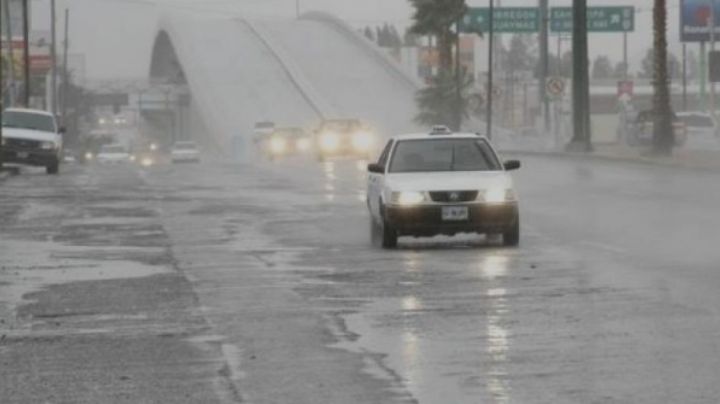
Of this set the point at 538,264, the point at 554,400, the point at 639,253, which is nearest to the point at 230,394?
the point at 554,400

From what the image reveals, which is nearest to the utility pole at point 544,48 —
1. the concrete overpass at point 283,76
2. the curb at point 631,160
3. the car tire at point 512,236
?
the curb at point 631,160

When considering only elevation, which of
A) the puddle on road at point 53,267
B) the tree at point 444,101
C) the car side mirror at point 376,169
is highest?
the tree at point 444,101

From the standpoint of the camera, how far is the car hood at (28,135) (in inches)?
2239

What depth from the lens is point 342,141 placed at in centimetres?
7362

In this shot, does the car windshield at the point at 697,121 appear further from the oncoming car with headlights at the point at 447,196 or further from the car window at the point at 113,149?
the oncoming car with headlights at the point at 447,196

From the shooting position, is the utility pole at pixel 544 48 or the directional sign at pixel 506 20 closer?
the utility pole at pixel 544 48

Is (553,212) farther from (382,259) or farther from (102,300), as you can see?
(102,300)

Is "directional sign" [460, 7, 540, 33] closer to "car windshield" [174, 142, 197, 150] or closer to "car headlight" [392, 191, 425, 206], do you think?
"car windshield" [174, 142, 197, 150]

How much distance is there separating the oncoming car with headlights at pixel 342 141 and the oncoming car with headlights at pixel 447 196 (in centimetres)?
4735

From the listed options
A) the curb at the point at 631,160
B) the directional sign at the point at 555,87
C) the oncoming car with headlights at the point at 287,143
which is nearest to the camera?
the curb at the point at 631,160

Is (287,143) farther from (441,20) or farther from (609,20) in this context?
(609,20)

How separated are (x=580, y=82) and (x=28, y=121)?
67.7 ft

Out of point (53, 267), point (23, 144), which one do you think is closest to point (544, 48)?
point (23, 144)

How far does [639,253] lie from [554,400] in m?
11.7
